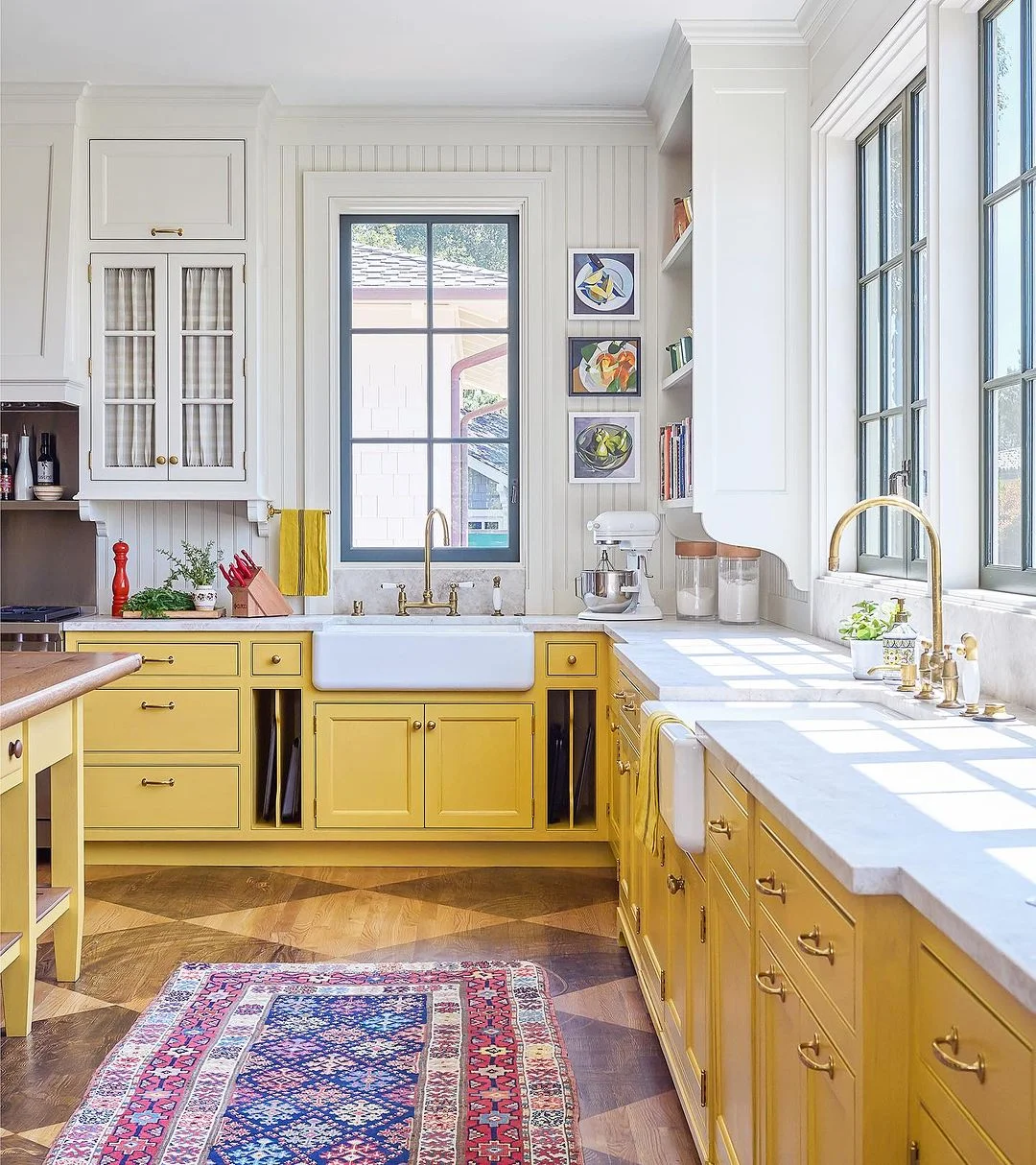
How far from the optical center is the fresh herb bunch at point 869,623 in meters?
2.60

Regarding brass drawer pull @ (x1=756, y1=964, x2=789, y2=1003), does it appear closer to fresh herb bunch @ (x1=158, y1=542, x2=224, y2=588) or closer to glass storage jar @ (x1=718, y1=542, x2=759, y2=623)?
glass storage jar @ (x1=718, y1=542, x2=759, y2=623)

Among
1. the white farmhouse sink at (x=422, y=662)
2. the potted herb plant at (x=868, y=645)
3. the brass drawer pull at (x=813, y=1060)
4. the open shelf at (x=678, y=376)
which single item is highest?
the open shelf at (x=678, y=376)

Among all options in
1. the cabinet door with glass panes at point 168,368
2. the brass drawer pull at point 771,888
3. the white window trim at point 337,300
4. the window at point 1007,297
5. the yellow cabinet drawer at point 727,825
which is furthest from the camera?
the white window trim at point 337,300

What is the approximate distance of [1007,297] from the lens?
8.48 feet

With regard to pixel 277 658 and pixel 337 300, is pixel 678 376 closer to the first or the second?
pixel 337 300

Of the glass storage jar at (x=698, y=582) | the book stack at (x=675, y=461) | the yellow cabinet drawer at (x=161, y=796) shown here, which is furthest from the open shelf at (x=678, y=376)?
the yellow cabinet drawer at (x=161, y=796)

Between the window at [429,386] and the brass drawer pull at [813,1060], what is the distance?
131 inches

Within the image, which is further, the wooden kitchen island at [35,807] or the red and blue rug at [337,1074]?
the wooden kitchen island at [35,807]

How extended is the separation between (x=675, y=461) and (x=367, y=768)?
1592mm

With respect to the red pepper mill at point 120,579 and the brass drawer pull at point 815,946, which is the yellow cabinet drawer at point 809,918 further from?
the red pepper mill at point 120,579

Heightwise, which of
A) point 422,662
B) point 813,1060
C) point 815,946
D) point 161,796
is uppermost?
point 422,662

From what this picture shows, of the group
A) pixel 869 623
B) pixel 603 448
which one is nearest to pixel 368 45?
pixel 603 448

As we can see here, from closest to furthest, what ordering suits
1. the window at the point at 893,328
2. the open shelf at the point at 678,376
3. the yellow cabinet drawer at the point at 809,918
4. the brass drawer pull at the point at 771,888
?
the yellow cabinet drawer at the point at 809,918, the brass drawer pull at the point at 771,888, the window at the point at 893,328, the open shelf at the point at 678,376

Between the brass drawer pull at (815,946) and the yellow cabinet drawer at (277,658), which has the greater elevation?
the yellow cabinet drawer at (277,658)
